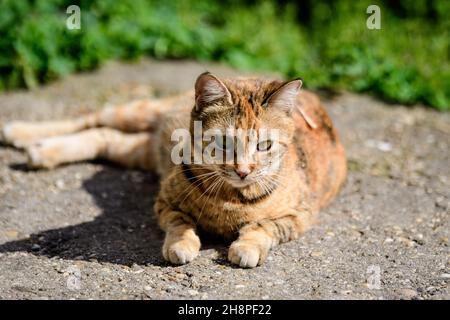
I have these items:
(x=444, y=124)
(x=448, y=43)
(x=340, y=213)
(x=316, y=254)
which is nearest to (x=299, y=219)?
(x=316, y=254)

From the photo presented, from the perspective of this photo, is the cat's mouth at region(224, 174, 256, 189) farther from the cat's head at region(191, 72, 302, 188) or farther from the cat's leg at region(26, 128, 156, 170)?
the cat's leg at region(26, 128, 156, 170)

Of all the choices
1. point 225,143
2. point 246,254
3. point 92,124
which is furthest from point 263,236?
point 92,124

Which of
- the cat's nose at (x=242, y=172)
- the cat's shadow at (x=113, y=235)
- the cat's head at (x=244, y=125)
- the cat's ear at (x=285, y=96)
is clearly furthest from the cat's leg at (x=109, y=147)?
the cat's nose at (x=242, y=172)

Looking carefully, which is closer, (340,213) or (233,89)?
(233,89)

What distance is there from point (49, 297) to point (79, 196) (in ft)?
→ 5.42

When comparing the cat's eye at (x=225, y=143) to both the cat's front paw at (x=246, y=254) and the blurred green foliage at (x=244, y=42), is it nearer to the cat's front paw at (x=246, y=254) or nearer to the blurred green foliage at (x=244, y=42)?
the cat's front paw at (x=246, y=254)

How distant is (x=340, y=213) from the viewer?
508 cm

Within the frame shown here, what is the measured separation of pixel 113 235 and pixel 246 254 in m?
1.09

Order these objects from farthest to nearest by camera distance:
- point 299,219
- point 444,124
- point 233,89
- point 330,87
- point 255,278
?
point 330,87 < point 444,124 < point 299,219 < point 233,89 < point 255,278

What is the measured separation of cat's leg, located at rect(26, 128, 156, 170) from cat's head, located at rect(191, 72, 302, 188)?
163cm

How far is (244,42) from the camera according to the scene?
798 centimetres

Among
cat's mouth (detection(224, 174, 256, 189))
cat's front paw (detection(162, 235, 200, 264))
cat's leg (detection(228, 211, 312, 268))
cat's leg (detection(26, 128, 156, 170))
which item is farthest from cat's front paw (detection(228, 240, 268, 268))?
cat's leg (detection(26, 128, 156, 170))

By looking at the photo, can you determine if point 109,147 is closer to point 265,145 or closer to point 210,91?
point 210,91
